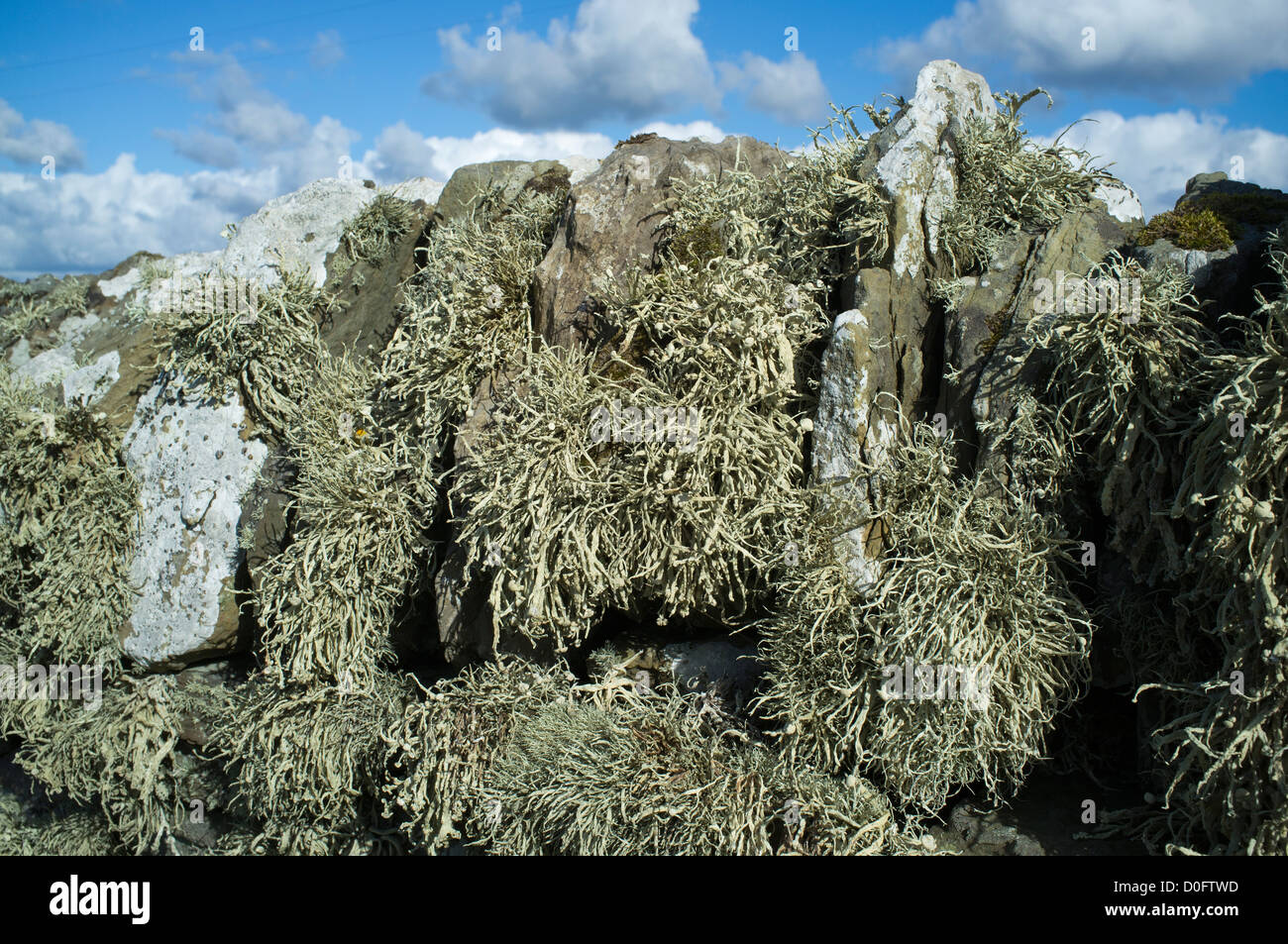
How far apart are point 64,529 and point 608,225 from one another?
6334 mm

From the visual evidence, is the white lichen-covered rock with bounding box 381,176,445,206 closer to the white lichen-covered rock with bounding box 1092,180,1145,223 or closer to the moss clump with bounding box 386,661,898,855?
the moss clump with bounding box 386,661,898,855

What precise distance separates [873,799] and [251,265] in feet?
26.7

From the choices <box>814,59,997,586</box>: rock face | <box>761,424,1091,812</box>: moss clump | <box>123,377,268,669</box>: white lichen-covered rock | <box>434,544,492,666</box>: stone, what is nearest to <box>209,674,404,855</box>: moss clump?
<box>434,544,492,666</box>: stone

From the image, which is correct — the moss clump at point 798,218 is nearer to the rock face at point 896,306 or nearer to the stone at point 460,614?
the rock face at point 896,306

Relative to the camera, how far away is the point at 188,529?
7797mm

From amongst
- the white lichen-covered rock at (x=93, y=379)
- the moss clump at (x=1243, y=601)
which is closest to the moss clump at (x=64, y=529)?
the white lichen-covered rock at (x=93, y=379)

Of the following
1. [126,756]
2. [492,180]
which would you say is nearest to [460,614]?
[126,756]

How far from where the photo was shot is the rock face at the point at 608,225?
21.7ft

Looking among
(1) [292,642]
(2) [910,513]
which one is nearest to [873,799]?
(2) [910,513]

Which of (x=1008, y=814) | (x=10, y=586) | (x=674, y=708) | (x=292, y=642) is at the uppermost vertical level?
(x=10, y=586)

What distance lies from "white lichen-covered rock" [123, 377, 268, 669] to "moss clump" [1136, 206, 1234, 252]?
25.7ft

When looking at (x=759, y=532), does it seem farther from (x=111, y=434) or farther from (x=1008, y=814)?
(x=111, y=434)

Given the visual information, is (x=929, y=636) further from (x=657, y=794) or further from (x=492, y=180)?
(x=492, y=180)

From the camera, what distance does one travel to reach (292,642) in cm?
668
